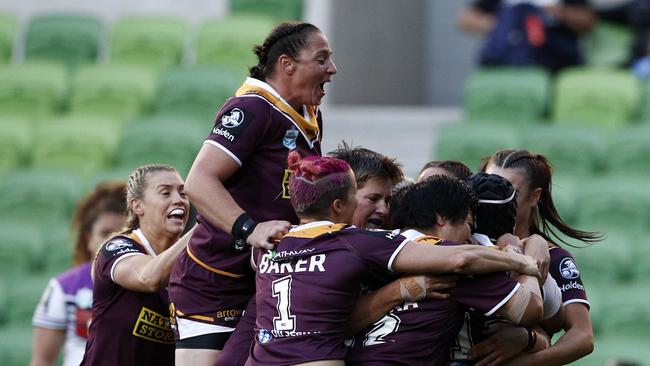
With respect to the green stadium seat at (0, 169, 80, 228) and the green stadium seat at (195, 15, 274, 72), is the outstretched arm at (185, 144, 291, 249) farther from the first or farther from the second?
the green stadium seat at (195, 15, 274, 72)

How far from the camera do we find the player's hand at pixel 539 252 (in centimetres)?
395

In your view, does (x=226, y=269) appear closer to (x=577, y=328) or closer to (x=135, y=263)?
(x=135, y=263)

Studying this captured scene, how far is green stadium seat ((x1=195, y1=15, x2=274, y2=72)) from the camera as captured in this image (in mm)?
10031

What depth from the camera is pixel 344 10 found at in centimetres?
1134

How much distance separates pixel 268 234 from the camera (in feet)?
12.9

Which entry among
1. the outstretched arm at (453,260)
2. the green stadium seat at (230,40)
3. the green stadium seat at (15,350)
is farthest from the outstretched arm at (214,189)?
the green stadium seat at (230,40)

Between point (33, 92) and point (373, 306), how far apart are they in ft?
21.7

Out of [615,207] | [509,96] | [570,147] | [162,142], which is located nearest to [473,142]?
[570,147]

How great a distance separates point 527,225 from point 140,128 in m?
A: 5.07

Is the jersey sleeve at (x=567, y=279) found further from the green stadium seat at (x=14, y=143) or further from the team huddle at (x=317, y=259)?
the green stadium seat at (x=14, y=143)

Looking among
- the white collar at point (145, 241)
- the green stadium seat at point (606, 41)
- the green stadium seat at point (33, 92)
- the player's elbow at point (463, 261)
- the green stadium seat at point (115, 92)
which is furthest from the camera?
the green stadium seat at point (606, 41)

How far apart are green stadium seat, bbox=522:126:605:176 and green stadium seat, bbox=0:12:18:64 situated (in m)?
4.61

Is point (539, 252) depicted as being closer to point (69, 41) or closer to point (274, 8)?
point (274, 8)

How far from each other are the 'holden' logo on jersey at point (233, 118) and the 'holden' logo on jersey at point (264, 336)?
27.3 inches
